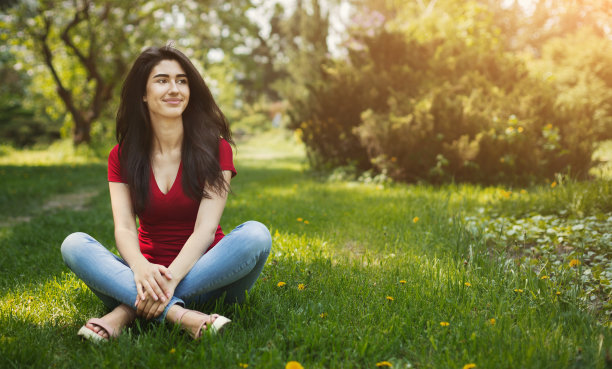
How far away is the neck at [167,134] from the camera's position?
8.48ft

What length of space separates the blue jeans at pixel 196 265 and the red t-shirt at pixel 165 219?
26 cm

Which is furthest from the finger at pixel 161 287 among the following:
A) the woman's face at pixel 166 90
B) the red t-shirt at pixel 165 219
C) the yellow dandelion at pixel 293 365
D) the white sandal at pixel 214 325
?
the woman's face at pixel 166 90

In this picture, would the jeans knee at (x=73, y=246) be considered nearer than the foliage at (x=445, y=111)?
Yes

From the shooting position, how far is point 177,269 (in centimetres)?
214

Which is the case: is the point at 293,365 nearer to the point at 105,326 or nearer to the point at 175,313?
the point at 175,313

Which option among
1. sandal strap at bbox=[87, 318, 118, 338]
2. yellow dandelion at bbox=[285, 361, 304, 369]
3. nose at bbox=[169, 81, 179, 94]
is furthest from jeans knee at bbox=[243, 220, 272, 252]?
nose at bbox=[169, 81, 179, 94]

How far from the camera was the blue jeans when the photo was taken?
210cm

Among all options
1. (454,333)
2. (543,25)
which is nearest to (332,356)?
(454,333)

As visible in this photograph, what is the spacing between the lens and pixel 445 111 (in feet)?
18.9

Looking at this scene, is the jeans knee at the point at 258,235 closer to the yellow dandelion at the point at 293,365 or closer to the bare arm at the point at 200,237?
the bare arm at the point at 200,237

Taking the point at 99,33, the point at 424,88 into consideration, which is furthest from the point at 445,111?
the point at 99,33

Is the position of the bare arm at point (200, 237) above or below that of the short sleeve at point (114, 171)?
below

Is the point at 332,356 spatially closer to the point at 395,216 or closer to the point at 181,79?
the point at 181,79

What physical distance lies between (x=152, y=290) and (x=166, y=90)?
1123mm
